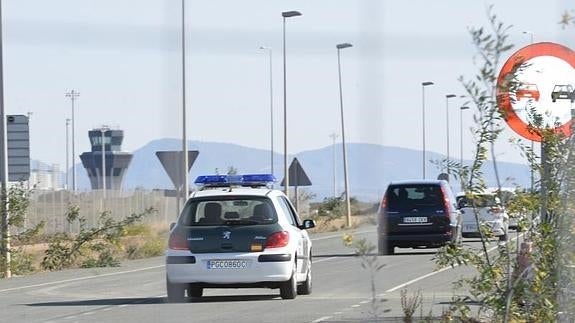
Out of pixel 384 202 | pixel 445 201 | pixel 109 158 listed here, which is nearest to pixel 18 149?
pixel 384 202

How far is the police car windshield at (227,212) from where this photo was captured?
892 inches

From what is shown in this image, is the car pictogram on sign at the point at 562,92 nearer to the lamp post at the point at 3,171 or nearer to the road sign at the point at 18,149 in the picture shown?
the lamp post at the point at 3,171

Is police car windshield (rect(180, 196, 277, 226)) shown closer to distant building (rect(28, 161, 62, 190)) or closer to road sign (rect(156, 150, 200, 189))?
road sign (rect(156, 150, 200, 189))

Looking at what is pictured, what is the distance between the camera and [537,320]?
36.6 feet

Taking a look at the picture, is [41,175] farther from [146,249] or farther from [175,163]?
[175,163]

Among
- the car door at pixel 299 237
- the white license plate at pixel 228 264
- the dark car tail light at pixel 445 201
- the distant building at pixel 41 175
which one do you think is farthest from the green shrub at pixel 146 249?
the white license plate at pixel 228 264

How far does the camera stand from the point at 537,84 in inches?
354

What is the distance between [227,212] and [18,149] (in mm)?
16630

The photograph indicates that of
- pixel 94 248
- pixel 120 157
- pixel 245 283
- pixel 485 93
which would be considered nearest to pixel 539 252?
pixel 485 93

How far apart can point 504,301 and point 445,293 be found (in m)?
12.7

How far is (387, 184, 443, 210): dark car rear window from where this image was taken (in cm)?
3850

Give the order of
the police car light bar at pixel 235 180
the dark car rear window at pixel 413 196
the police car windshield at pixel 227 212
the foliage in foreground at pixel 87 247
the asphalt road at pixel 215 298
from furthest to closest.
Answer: the dark car rear window at pixel 413 196, the foliage in foreground at pixel 87 247, the police car light bar at pixel 235 180, the police car windshield at pixel 227 212, the asphalt road at pixel 215 298

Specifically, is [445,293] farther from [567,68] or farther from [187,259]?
[567,68]

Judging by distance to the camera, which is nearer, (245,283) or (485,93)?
(485,93)
